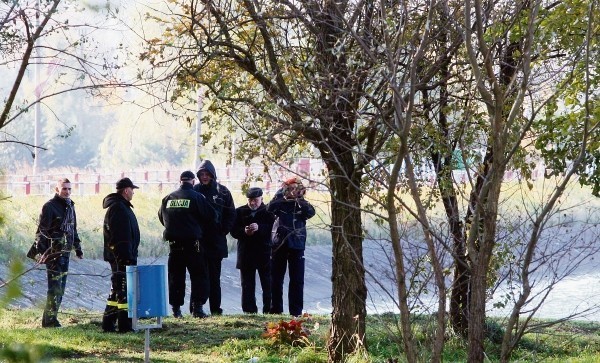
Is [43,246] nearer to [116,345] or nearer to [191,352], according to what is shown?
[116,345]

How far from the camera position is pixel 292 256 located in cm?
1602

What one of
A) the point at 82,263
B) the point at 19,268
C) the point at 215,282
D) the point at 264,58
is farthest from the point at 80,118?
the point at 19,268

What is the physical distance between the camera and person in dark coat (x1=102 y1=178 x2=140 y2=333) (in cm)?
1368

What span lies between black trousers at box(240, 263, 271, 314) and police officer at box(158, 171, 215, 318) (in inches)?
37.3

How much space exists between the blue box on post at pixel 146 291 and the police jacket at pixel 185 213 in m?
4.61

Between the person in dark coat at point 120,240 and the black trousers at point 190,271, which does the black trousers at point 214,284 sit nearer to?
the black trousers at point 190,271

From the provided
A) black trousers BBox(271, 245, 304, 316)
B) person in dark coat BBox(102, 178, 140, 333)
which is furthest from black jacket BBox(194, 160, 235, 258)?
person in dark coat BBox(102, 178, 140, 333)

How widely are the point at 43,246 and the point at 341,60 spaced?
19.0ft

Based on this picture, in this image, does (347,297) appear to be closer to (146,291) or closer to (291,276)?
(146,291)

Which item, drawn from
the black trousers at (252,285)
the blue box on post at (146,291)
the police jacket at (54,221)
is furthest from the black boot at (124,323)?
the blue box on post at (146,291)

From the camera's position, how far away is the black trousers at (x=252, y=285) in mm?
16422

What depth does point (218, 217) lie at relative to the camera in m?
15.5

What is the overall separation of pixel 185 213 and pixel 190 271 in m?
0.98

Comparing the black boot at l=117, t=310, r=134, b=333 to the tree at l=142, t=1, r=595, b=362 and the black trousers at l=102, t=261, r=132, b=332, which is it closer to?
the black trousers at l=102, t=261, r=132, b=332
